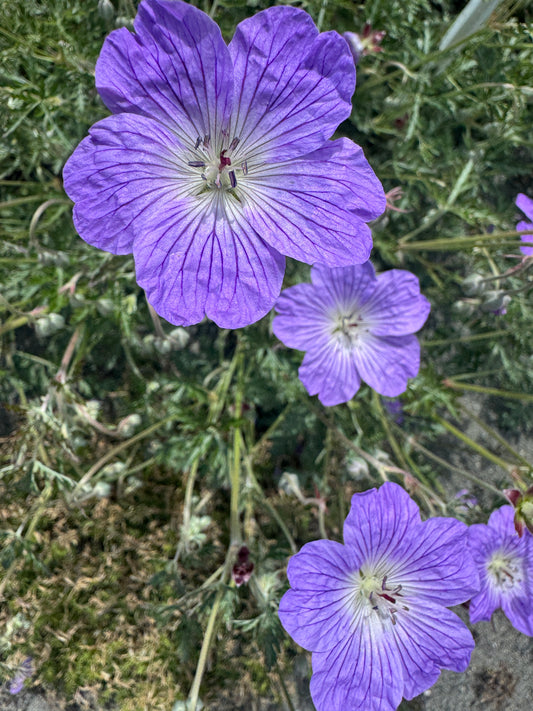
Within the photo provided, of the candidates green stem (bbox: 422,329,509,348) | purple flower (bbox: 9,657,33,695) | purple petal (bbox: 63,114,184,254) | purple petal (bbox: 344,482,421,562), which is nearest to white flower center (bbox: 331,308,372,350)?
green stem (bbox: 422,329,509,348)

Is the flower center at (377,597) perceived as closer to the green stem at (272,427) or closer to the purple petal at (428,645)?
the purple petal at (428,645)

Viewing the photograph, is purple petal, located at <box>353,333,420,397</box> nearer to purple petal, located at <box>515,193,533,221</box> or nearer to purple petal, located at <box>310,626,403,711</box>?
purple petal, located at <box>515,193,533,221</box>

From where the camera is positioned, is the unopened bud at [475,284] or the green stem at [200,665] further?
the unopened bud at [475,284]

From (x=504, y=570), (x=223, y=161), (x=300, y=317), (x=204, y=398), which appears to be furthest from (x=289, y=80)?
(x=504, y=570)

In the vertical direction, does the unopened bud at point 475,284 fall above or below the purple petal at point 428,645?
above

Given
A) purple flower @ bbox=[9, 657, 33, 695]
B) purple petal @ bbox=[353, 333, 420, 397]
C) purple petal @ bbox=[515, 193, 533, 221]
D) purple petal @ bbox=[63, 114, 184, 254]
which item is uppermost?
purple petal @ bbox=[63, 114, 184, 254]

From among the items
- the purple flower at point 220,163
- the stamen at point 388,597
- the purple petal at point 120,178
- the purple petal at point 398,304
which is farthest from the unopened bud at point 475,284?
the purple petal at point 120,178
